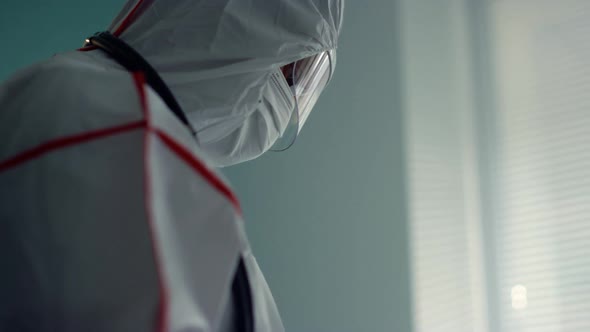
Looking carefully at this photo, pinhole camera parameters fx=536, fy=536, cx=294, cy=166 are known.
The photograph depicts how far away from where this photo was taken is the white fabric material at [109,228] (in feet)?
1.20

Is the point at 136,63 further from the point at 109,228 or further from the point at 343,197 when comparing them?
the point at 343,197

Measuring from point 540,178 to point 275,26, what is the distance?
3.90 ft

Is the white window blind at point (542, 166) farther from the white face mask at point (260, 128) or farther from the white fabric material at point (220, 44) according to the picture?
the white fabric material at point (220, 44)

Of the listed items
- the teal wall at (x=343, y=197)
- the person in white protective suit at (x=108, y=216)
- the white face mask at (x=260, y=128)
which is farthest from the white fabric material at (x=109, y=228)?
the teal wall at (x=343, y=197)

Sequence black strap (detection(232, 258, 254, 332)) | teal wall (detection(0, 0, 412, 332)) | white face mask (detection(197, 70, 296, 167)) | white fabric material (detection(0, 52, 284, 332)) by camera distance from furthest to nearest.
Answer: teal wall (detection(0, 0, 412, 332)) → white face mask (detection(197, 70, 296, 167)) → black strap (detection(232, 258, 254, 332)) → white fabric material (detection(0, 52, 284, 332))

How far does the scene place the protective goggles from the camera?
0.92 metres

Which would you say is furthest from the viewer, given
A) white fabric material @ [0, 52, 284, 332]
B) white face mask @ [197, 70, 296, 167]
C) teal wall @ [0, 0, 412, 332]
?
teal wall @ [0, 0, 412, 332]

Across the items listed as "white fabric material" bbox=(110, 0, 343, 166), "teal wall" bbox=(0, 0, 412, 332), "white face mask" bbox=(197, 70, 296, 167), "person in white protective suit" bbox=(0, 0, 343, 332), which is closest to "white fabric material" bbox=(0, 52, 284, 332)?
"person in white protective suit" bbox=(0, 0, 343, 332)

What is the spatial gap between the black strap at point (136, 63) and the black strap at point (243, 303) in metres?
0.15

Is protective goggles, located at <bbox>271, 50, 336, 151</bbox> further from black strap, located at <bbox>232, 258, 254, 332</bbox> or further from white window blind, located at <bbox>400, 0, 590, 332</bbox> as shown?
white window blind, located at <bbox>400, 0, 590, 332</bbox>

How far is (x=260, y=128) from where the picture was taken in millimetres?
981

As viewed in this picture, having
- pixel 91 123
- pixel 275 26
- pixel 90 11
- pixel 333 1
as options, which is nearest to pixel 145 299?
pixel 91 123

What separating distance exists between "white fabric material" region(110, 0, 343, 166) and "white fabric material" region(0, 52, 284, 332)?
0.74 feet

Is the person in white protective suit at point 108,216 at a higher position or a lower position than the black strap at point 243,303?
higher
